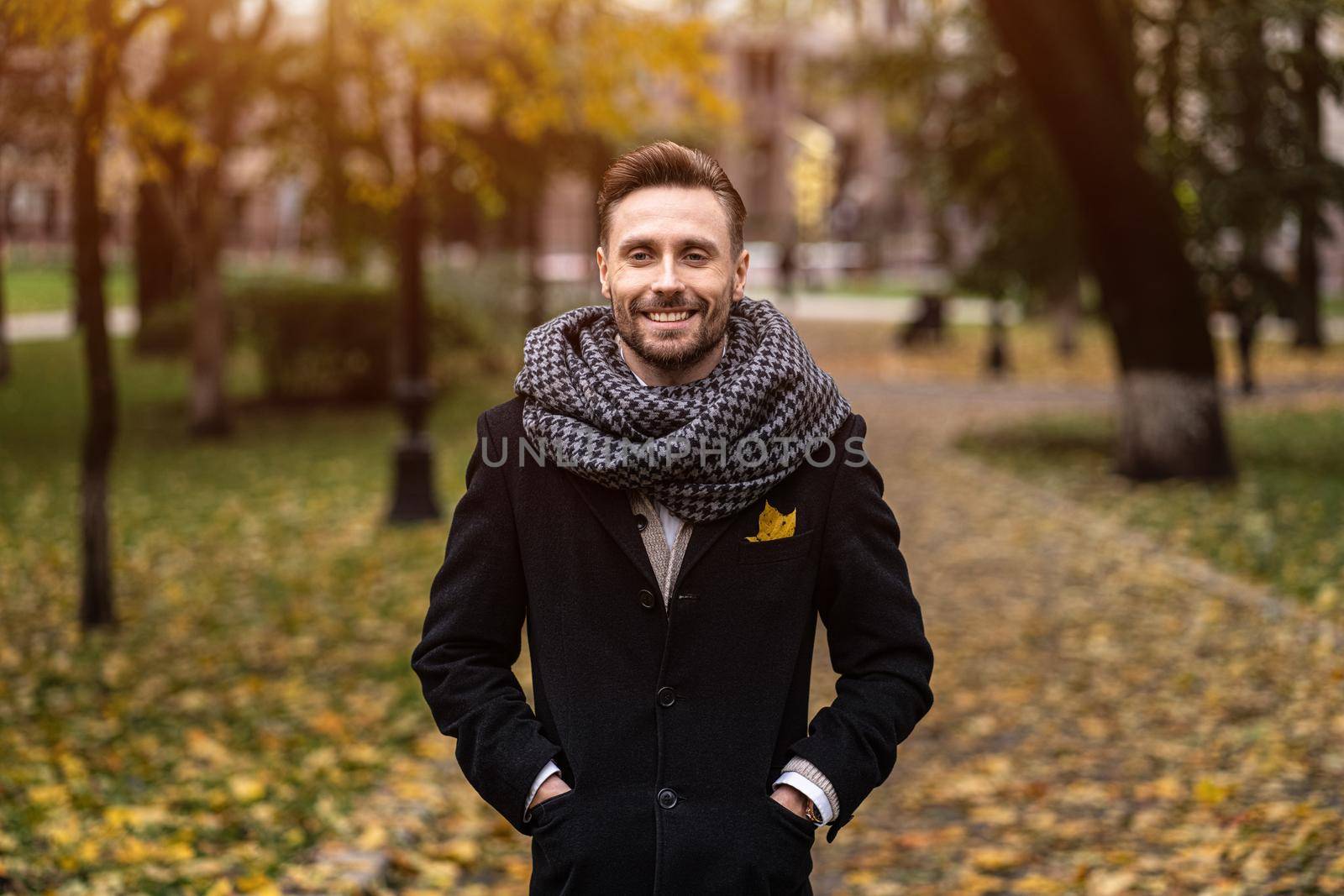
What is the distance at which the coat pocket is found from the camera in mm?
2625

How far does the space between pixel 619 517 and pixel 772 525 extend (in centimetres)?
26

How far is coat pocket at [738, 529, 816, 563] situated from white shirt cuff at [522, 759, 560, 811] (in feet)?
1.58

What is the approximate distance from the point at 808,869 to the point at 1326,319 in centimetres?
3355

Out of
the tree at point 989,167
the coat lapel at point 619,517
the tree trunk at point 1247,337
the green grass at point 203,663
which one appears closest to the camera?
the coat lapel at point 619,517

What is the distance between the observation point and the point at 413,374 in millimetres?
12070

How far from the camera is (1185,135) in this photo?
15.2 metres

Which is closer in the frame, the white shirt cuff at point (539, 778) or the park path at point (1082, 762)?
the white shirt cuff at point (539, 778)

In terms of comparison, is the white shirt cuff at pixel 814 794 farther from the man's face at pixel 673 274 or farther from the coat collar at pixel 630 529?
the man's face at pixel 673 274

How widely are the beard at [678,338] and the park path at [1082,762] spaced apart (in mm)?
3339

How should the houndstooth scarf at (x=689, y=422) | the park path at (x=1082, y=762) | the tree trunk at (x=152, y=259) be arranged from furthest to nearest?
the tree trunk at (x=152, y=259) → the park path at (x=1082, y=762) → the houndstooth scarf at (x=689, y=422)

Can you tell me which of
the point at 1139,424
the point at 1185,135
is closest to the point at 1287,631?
the point at 1139,424

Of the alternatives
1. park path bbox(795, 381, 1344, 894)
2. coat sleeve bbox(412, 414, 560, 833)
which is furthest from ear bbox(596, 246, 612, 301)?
park path bbox(795, 381, 1344, 894)

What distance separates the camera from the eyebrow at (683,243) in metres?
2.60

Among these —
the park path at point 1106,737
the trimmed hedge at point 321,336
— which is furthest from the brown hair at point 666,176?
the trimmed hedge at point 321,336
